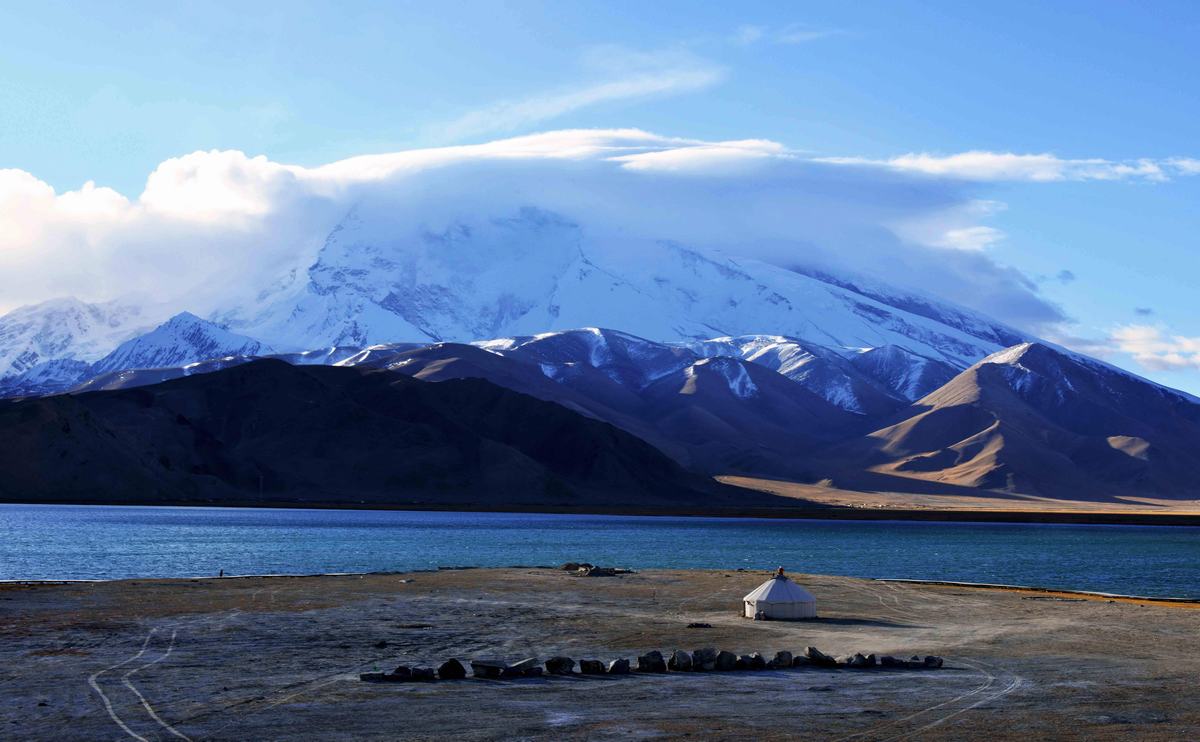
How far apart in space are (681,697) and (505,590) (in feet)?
85.6

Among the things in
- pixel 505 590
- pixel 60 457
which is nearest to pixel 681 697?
pixel 505 590

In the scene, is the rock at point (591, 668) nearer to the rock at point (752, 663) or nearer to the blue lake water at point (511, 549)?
the rock at point (752, 663)

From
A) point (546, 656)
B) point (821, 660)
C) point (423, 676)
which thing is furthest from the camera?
point (546, 656)

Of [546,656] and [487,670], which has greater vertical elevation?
[487,670]

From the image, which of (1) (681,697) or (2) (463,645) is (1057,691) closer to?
(1) (681,697)

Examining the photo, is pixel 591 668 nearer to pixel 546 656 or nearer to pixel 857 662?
pixel 546 656

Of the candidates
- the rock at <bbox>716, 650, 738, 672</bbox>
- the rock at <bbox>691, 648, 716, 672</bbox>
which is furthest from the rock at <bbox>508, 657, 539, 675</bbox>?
the rock at <bbox>716, 650, 738, 672</bbox>

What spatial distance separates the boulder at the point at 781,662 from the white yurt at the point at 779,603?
11.3 meters

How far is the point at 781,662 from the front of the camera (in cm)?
3084

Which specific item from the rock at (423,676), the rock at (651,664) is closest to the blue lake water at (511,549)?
the rock at (423,676)

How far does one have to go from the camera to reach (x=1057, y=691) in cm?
2792

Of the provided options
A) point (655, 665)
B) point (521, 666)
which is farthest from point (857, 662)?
point (521, 666)

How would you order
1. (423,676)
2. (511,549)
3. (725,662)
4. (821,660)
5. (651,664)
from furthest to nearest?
(511,549) → (821,660) → (725,662) → (651,664) → (423,676)

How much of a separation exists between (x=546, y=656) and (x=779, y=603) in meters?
11.2
